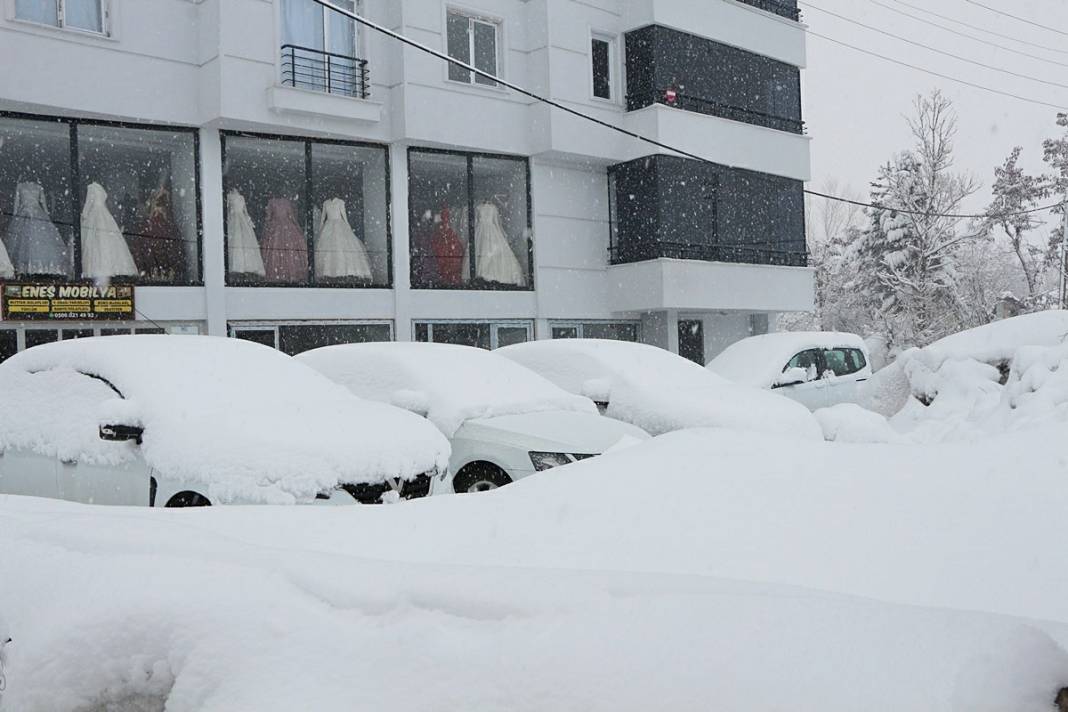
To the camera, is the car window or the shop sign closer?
the shop sign

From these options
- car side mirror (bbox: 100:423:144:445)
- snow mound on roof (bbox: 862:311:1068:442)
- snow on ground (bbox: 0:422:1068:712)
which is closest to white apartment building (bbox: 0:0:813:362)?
snow mound on roof (bbox: 862:311:1068:442)

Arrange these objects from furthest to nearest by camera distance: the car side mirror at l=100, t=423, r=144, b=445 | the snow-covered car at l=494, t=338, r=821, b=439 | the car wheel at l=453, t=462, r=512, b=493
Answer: the snow-covered car at l=494, t=338, r=821, b=439 < the car wheel at l=453, t=462, r=512, b=493 < the car side mirror at l=100, t=423, r=144, b=445

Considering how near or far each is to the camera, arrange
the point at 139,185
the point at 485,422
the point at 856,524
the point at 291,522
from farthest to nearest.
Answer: the point at 139,185 < the point at 485,422 < the point at 291,522 < the point at 856,524

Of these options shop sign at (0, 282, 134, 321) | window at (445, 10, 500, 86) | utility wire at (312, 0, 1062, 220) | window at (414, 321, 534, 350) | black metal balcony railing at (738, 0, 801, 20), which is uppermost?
black metal balcony railing at (738, 0, 801, 20)

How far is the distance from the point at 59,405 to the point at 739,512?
4.85 metres

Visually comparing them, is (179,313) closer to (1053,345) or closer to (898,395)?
(898,395)

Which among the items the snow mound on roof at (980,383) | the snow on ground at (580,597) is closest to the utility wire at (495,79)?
the snow mound on roof at (980,383)

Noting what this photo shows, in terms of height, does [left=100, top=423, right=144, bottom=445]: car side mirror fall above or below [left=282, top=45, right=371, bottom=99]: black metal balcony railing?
below

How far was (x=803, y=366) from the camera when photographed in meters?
13.2

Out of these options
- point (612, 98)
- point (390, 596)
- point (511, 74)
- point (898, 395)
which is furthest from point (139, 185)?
point (390, 596)

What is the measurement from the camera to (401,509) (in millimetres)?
3221

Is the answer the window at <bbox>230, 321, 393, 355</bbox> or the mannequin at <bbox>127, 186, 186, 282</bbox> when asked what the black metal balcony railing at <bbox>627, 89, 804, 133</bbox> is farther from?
the mannequin at <bbox>127, 186, 186, 282</bbox>

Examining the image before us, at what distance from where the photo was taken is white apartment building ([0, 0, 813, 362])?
45.6ft

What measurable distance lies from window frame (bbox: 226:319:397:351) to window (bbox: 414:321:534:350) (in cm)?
76
